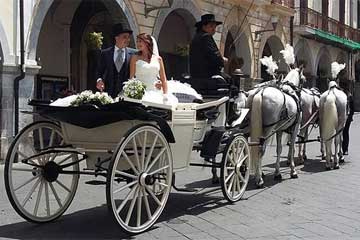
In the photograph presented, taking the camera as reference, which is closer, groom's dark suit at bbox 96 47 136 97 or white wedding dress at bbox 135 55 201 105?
white wedding dress at bbox 135 55 201 105

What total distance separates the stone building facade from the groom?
4209mm

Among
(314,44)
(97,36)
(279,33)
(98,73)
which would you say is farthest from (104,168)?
(314,44)

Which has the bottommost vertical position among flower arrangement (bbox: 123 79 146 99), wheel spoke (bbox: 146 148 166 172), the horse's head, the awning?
wheel spoke (bbox: 146 148 166 172)

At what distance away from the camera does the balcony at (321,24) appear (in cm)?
2644

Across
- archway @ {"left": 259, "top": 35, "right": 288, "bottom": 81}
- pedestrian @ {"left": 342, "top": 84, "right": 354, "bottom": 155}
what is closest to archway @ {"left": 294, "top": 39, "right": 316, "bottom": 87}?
archway @ {"left": 259, "top": 35, "right": 288, "bottom": 81}

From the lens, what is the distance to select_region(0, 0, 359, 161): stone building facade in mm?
12188

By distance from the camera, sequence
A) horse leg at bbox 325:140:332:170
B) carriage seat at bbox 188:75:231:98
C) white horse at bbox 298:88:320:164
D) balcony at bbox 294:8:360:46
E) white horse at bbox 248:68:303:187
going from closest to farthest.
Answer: carriage seat at bbox 188:75:231:98 → white horse at bbox 248:68:303:187 → horse leg at bbox 325:140:332:170 → white horse at bbox 298:88:320:164 → balcony at bbox 294:8:360:46

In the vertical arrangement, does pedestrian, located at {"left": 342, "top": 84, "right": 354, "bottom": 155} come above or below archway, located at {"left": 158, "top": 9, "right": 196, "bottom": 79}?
below

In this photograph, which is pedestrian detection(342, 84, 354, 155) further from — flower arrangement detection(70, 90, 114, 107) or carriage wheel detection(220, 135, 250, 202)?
flower arrangement detection(70, 90, 114, 107)

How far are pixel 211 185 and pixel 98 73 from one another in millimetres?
3005

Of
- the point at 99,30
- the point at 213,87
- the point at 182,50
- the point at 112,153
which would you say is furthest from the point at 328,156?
the point at 99,30

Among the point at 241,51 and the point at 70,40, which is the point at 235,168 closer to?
the point at 70,40

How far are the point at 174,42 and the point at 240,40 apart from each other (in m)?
3.10

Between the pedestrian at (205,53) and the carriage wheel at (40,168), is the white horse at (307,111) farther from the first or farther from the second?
the carriage wheel at (40,168)
